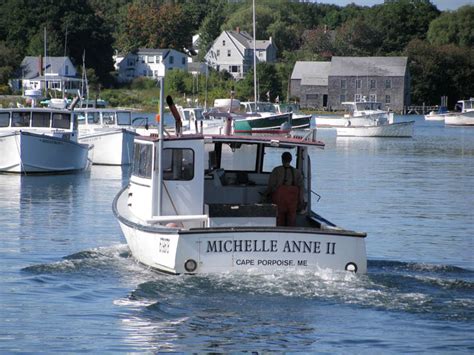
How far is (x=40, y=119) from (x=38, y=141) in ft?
5.88

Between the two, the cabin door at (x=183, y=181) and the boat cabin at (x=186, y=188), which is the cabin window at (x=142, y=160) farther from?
the cabin door at (x=183, y=181)

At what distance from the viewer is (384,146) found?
244ft

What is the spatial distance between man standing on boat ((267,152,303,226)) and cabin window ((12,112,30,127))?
24.2 metres

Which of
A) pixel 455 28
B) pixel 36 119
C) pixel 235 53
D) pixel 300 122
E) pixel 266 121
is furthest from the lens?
pixel 455 28

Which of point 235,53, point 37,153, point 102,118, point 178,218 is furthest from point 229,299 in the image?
point 235,53

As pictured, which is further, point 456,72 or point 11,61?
point 456,72

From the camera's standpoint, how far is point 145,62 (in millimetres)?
159625

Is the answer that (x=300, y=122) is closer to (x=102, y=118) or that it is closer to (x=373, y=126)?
(x=373, y=126)

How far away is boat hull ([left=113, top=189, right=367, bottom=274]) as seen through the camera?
57.1ft

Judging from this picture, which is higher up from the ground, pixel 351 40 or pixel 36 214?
pixel 351 40

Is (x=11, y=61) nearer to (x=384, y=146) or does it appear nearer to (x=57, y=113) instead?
(x=384, y=146)

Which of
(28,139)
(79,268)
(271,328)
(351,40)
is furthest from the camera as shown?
(351,40)

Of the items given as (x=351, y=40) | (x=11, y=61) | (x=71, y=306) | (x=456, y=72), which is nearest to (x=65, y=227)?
(x=71, y=306)

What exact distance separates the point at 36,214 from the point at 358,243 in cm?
1452
